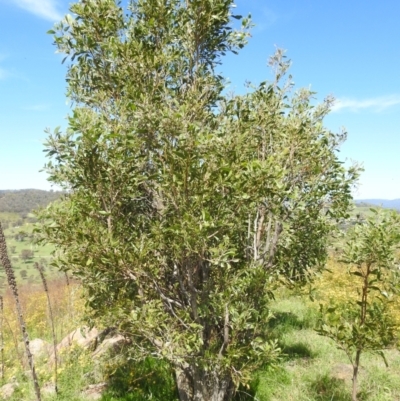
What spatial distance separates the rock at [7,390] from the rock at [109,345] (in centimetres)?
219

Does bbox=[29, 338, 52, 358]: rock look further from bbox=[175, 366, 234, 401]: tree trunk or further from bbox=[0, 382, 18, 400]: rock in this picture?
bbox=[175, 366, 234, 401]: tree trunk

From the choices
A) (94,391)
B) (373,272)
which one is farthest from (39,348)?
(373,272)

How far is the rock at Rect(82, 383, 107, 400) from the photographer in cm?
852

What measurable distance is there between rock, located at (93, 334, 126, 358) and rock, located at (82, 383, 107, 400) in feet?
3.12

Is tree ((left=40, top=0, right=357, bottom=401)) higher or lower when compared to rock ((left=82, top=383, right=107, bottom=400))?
higher

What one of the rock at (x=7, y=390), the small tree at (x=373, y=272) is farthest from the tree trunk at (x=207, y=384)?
the rock at (x=7, y=390)

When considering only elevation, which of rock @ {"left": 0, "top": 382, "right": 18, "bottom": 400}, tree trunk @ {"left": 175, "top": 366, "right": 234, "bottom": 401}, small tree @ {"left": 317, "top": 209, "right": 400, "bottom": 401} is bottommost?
rock @ {"left": 0, "top": 382, "right": 18, "bottom": 400}

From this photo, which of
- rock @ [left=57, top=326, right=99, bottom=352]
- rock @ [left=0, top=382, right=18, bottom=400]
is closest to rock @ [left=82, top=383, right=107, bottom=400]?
rock @ [left=0, top=382, right=18, bottom=400]

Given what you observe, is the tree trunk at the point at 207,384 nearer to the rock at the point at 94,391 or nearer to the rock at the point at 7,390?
the rock at the point at 94,391

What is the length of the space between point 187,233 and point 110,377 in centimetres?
636

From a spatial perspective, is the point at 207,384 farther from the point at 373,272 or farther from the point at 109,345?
the point at 109,345

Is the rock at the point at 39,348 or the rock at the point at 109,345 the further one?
the rock at the point at 39,348

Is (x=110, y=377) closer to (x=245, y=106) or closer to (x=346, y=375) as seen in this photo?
(x=346, y=375)

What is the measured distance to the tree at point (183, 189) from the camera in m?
5.21
